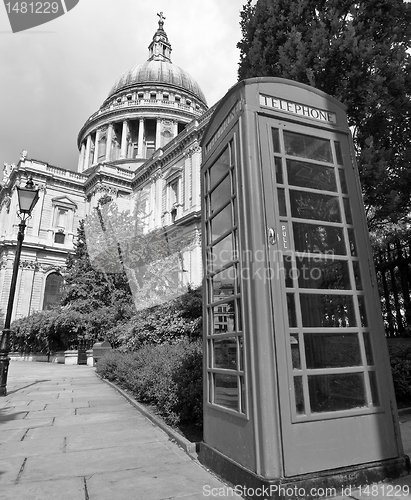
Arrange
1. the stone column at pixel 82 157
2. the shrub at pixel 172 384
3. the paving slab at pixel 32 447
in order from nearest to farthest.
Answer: the paving slab at pixel 32 447
the shrub at pixel 172 384
the stone column at pixel 82 157

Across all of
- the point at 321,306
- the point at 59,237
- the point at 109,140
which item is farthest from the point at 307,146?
the point at 109,140

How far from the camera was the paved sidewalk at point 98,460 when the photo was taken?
281cm

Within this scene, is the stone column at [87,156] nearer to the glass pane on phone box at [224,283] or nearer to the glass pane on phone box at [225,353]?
the glass pane on phone box at [224,283]

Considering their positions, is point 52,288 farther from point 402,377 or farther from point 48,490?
point 48,490

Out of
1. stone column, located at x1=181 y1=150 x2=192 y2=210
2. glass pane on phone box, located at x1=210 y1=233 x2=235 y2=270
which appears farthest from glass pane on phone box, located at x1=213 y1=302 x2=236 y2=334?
stone column, located at x1=181 y1=150 x2=192 y2=210

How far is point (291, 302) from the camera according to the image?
2.85 m

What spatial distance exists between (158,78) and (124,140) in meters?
16.2

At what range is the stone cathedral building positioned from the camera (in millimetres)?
36375

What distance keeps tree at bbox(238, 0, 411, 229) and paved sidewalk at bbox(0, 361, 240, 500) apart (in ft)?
21.2

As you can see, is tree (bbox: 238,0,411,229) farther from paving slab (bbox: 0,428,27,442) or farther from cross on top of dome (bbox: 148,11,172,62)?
cross on top of dome (bbox: 148,11,172,62)

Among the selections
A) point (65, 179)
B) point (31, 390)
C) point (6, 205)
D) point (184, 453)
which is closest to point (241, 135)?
point (184, 453)

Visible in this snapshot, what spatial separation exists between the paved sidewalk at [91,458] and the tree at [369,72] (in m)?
6.45

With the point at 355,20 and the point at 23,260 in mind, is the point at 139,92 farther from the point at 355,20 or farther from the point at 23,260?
the point at 355,20

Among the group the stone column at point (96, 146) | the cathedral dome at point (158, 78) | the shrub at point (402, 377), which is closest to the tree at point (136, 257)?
the shrub at point (402, 377)
